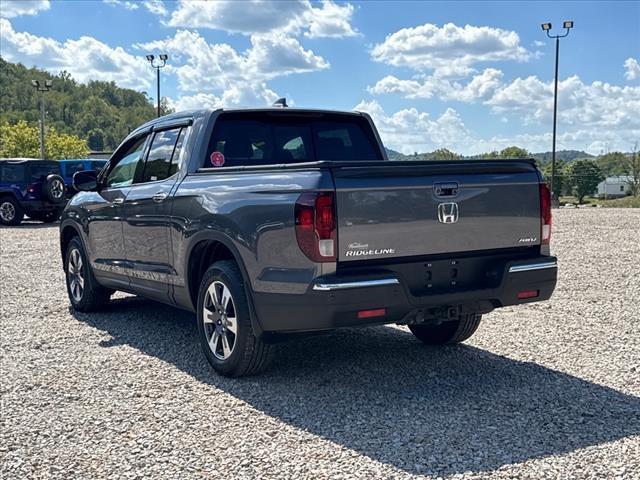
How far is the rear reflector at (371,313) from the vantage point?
4.39 m

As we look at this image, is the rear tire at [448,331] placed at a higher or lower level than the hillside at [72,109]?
lower

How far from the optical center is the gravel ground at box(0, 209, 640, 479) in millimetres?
3713

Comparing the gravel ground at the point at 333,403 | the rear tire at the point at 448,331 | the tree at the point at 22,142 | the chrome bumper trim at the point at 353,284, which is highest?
the tree at the point at 22,142

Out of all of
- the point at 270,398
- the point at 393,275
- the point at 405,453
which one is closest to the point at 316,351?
the point at 270,398

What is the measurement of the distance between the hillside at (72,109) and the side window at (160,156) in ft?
419

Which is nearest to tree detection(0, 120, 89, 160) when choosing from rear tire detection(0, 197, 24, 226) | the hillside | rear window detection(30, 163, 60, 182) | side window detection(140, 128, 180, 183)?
the hillside

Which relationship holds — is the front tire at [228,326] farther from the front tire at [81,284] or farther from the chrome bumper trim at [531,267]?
the front tire at [81,284]

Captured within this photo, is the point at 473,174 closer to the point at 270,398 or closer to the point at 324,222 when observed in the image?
the point at 324,222

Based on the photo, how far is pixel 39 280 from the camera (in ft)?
34.7

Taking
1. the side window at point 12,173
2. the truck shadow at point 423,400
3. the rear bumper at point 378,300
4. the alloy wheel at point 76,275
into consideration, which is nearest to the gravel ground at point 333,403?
the truck shadow at point 423,400

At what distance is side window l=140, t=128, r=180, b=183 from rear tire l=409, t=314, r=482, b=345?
2463 millimetres

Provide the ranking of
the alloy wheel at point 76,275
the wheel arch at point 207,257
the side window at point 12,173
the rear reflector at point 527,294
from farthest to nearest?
1. the side window at point 12,173
2. the alloy wheel at point 76,275
3. the rear reflector at point 527,294
4. the wheel arch at point 207,257

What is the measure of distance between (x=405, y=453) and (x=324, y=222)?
4.44ft

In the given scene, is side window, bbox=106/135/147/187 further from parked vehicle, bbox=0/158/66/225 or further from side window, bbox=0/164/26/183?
side window, bbox=0/164/26/183
